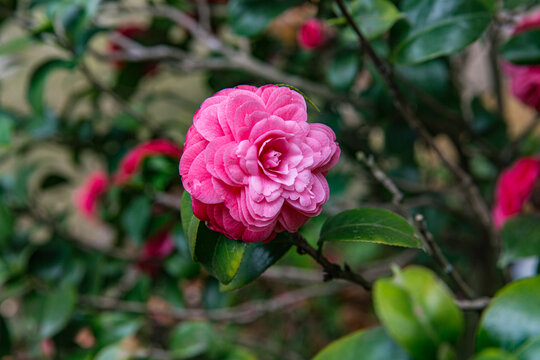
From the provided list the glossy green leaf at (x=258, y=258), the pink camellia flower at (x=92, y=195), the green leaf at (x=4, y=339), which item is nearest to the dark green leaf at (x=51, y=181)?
the pink camellia flower at (x=92, y=195)

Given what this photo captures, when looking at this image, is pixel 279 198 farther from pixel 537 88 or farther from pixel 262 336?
pixel 262 336

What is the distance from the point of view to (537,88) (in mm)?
525

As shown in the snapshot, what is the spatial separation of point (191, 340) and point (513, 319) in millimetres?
551

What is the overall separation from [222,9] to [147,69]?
232 millimetres

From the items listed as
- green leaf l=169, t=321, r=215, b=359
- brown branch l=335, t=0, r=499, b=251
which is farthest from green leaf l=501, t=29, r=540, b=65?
green leaf l=169, t=321, r=215, b=359

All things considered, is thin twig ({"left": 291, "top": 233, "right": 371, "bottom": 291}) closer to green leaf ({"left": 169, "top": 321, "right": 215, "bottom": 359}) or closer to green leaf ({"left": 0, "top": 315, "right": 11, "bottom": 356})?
green leaf ({"left": 169, "top": 321, "right": 215, "bottom": 359})

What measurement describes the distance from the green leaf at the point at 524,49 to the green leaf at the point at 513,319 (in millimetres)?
306

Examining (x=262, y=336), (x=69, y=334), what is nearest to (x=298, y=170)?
(x=69, y=334)

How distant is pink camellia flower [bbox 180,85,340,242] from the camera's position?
29 centimetres

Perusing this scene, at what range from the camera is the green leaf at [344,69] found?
698 mm

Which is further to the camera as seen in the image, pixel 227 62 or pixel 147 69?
pixel 147 69

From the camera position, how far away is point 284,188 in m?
0.30

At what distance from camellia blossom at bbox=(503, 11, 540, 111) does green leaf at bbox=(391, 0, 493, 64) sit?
0.39ft

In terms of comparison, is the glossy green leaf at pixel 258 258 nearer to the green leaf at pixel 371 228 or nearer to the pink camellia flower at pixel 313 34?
the green leaf at pixel 371 228
